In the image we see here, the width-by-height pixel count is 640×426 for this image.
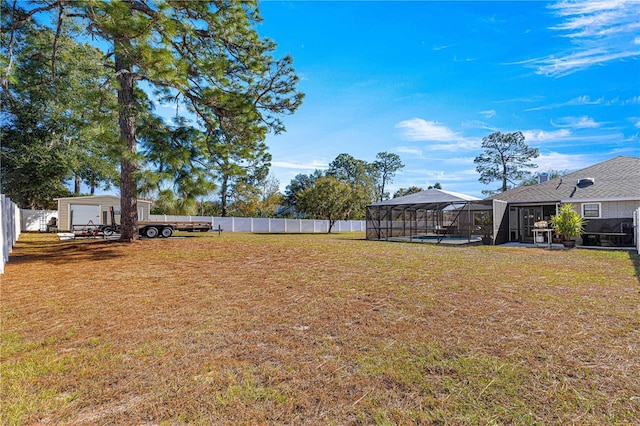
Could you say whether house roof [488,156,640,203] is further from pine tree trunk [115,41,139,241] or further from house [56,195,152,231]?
house [56,195,152,231]

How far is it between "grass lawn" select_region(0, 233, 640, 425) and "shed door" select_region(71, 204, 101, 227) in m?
18.4

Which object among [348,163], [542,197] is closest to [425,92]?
[542,197]

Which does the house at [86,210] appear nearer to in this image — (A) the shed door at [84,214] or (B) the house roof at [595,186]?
(A) the shed door at [84,214]

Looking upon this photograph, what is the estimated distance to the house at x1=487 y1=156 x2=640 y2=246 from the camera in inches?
512

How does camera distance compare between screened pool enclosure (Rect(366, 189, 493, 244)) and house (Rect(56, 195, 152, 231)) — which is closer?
screened pool enclosure (Rect(366, 189, 493, 244))

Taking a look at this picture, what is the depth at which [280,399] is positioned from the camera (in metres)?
2.10

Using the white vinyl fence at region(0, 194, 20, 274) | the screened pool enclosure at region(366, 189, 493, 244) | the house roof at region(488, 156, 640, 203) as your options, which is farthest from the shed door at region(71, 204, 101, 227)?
the house roof at region(488, 156, 640, 203)

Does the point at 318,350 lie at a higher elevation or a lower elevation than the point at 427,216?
lower

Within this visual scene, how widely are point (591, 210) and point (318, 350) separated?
54.8 ft

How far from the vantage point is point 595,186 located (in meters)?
14.7

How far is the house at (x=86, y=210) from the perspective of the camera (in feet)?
66.9

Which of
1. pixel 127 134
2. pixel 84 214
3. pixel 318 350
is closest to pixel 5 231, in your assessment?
pixel 127 134

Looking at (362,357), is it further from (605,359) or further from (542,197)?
(542,197)

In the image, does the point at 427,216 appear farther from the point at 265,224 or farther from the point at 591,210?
the point at 265,224
